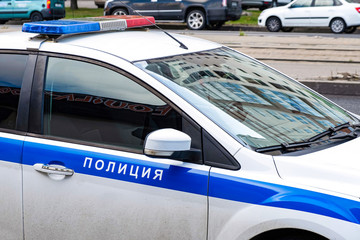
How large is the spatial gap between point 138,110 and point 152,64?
0.25 metres

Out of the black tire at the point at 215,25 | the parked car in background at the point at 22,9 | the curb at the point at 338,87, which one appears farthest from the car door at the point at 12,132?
the parked car in background at the point at 22,9

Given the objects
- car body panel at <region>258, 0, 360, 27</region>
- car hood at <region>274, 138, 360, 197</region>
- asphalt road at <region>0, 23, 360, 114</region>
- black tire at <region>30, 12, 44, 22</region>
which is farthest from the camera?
black tire at <region>30, 12, 44, 22</region>

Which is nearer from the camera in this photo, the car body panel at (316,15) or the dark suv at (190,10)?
the car body panel at (316,15)

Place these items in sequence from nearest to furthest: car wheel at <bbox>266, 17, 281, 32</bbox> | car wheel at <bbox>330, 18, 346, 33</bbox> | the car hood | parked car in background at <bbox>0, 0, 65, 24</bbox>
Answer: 1. the car hood
2. car wheel at <bbox>330, 18, 346, 33</bbox>
3. car wheel at <bbox>266, 17, 281, 32</bbox>
4. parked car in background at <bbox>0, 0, 65, 24</bbox>

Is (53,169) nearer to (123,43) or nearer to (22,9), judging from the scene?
(123,43)

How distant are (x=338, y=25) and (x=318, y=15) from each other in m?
0.78

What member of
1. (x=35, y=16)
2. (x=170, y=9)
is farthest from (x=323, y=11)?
(x=35, y=16)

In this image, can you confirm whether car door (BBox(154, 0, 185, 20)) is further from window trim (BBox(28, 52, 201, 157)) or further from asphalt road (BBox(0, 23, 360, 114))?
window trim (BBox(28, 52, 201, 157))

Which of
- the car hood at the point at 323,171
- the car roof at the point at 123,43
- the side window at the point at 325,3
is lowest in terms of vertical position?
the side window at the point at 325,3

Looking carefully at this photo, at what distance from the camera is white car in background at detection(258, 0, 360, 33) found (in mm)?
22469

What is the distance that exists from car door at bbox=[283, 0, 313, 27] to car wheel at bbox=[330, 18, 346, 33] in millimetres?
869

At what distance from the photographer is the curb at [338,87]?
1020cm

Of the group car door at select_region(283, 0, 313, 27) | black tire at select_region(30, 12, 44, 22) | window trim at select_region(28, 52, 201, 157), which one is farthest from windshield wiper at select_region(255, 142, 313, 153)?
black tire at select_region(30, 12, 44, 22)

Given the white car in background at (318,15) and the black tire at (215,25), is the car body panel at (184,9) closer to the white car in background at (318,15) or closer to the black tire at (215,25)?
the black tire at (215,25)
